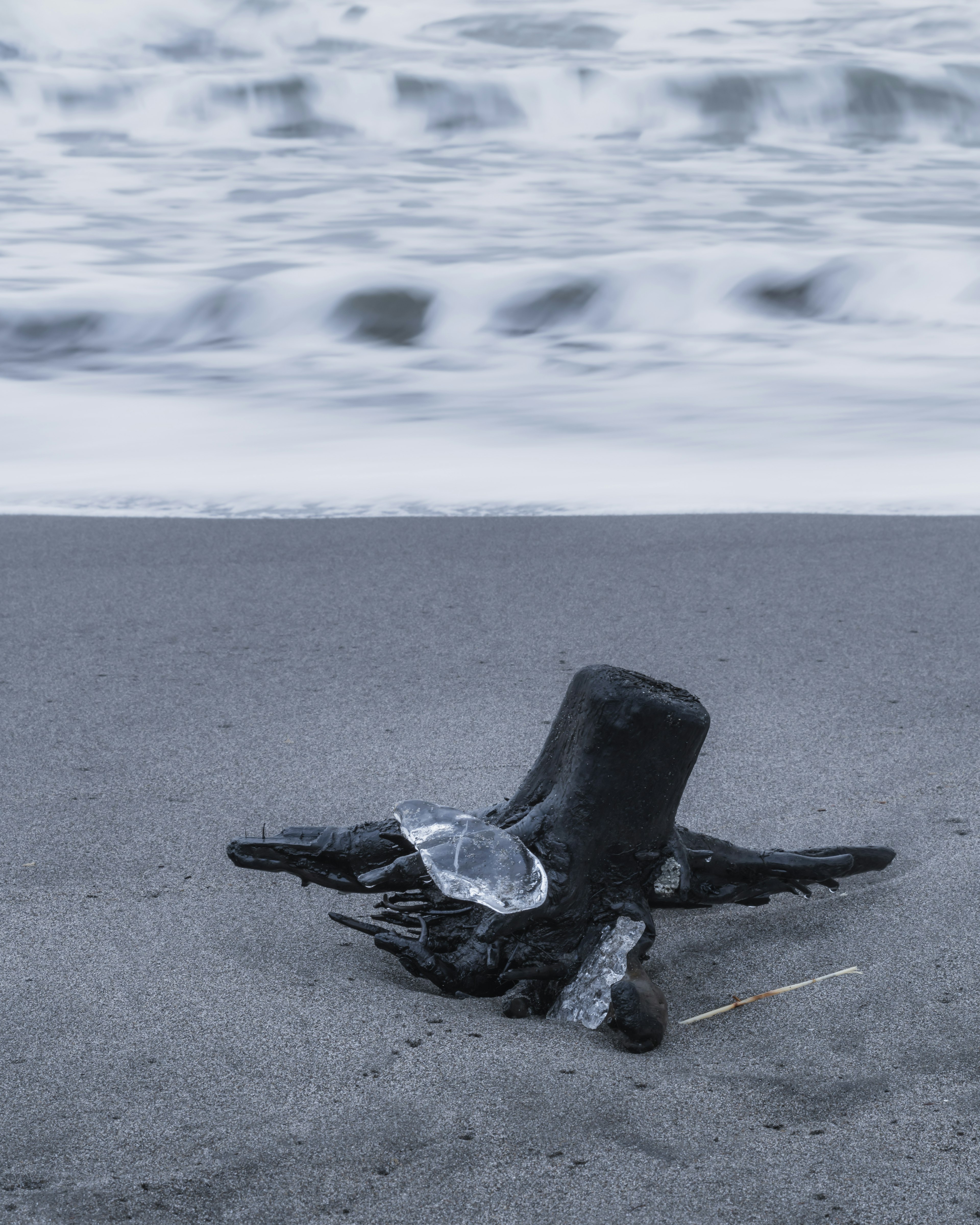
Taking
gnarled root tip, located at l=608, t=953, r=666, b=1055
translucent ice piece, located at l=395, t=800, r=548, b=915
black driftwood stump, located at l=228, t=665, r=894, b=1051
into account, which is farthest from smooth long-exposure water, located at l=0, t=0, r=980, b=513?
gnarled root tip, located at l=608, t=953, r=666, b=1055

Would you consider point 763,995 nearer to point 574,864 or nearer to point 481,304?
point 574,864

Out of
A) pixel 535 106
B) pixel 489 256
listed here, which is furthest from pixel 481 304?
pixel 535 106

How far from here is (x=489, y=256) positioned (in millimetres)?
10070

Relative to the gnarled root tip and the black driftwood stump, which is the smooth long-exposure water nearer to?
the black driftwood stump

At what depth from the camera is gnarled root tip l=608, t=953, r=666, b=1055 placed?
4.77 ft

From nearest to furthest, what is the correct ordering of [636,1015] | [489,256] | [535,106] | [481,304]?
[636,1015]
[481,304]
[489,256]
[535,106]

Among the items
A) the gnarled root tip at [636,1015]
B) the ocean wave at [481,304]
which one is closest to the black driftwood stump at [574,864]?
the gnarled root tip at [636,1015]

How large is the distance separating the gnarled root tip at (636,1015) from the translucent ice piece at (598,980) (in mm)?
13

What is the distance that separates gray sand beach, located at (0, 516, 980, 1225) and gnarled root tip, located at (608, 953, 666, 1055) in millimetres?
24

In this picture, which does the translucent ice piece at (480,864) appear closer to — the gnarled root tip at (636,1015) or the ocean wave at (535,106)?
the gnarled root tip at (636,1015)

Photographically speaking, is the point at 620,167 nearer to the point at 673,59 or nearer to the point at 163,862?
the point at 673,59

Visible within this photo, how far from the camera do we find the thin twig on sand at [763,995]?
5.07 ft

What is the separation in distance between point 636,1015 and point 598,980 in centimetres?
7

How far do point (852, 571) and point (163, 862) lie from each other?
7.41 feet
